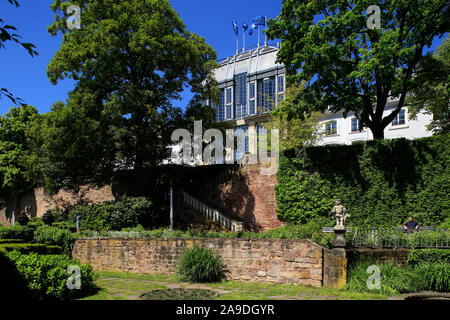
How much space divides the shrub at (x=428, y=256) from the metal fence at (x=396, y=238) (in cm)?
39

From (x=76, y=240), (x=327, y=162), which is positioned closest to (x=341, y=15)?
(x=327, y=162)

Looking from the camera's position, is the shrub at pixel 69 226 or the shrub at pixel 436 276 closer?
the shrub at pixel 436 276

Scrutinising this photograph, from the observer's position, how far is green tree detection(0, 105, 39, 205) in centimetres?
3591

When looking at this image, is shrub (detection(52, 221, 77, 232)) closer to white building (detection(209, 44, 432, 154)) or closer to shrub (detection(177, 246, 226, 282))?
shrub (detection(177, 246, 226, 282))

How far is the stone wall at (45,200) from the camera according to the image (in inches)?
1112

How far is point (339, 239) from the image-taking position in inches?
423

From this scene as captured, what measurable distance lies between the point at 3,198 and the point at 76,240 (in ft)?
88.2

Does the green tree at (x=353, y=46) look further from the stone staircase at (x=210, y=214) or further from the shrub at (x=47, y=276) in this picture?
the shrub at (x=47, y=276)

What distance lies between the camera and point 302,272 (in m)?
11.3

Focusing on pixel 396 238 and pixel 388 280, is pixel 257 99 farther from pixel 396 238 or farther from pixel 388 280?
pixel 388 280

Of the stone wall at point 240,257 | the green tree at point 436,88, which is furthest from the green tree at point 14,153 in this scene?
the green tree at point 436,88

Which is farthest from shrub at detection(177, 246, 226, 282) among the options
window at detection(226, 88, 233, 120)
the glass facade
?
window at detection(226, 88, 233, 120)

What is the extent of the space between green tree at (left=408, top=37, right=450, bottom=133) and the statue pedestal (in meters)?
10.8

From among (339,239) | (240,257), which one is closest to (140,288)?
(240,257)
